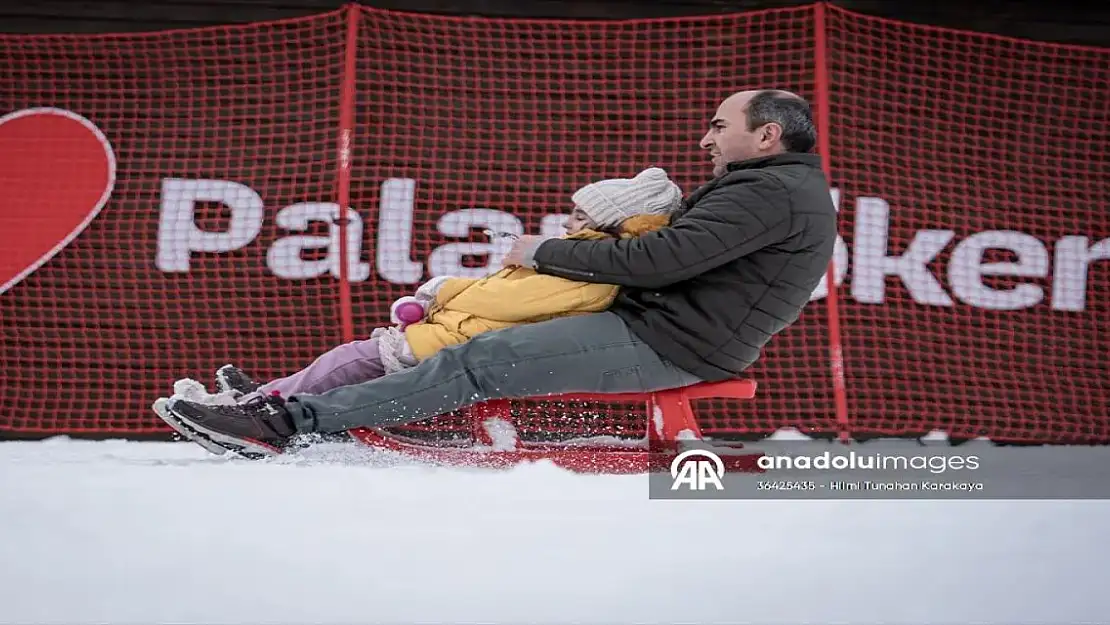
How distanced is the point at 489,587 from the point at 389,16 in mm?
4068

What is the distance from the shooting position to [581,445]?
12.2 ft

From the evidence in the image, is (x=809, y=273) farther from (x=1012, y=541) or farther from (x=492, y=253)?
(x=492, y=253)

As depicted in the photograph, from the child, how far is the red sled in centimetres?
22

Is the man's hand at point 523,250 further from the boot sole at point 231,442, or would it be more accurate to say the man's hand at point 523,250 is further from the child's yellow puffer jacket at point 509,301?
the boot sole at point 231,442

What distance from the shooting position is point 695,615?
8.35ft

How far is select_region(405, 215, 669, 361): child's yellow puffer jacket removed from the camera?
3.26m

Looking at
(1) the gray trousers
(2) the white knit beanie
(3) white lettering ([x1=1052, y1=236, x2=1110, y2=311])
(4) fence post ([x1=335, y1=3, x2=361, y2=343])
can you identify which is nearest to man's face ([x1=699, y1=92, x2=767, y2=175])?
(2) the white knit beanie

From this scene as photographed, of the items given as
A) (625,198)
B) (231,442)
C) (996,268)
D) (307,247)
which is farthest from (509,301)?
(996,268)

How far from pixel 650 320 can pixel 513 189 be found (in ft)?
10.4

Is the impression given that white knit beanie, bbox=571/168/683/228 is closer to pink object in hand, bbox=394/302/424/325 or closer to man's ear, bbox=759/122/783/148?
man's ear, bbox=759/122/783/148

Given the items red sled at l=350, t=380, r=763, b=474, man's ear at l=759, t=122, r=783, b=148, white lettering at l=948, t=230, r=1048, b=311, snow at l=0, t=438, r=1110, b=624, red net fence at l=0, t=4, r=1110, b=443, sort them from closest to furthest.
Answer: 1. snow at l=0, t=438, r=1110, b=624
2. man's ear at l=759, t=122, r=783, b=148
3. red sled at l=350, t=380, r=763, b=474
4. red net fence at l=0, t=4, r=1110, b=443
5. white lettering at l=948, t=230, r=1048, b=311

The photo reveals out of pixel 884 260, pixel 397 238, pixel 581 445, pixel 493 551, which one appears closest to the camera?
pixel 493 551

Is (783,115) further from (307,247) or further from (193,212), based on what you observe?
(193,212)

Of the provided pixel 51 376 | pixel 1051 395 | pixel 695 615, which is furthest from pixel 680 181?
pixel 695 615
